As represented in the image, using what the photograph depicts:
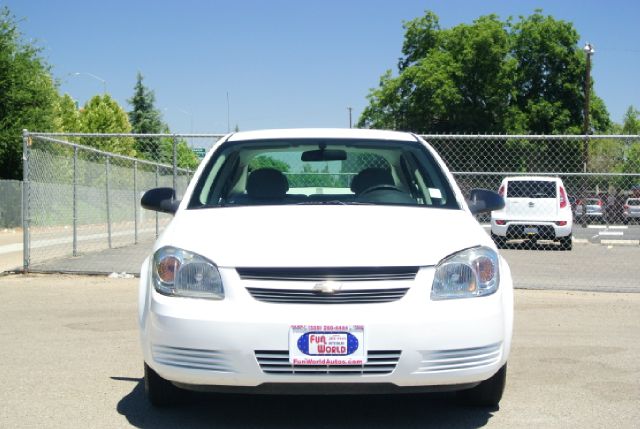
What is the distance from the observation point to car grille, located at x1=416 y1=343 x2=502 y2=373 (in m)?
4.30

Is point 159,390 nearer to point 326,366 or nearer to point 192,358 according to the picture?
point 192,358

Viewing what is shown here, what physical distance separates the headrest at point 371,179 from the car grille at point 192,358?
6.52ft

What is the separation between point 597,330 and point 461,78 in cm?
4082

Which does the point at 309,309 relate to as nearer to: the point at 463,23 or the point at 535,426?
the point at 535,426

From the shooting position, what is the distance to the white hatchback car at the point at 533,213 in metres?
19.1

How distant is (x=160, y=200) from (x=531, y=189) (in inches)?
586

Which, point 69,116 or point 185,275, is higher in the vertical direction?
point 69,116

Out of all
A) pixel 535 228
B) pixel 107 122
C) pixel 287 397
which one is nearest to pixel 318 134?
pixel 287 397

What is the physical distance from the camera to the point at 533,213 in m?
19.4

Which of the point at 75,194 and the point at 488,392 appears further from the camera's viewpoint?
the point at 75,194

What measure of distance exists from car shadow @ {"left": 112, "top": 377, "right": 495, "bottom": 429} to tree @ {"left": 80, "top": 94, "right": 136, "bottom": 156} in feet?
118

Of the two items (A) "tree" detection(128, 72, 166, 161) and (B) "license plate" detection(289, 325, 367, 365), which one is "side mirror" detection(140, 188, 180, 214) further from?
(A) "tree" detection(128, 72, 166, 161)

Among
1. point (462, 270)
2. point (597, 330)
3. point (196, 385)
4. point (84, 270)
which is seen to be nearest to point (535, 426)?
point (462, 270)

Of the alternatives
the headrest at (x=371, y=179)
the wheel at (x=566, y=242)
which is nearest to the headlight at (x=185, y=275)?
the headrest at (x=371, y=179)
